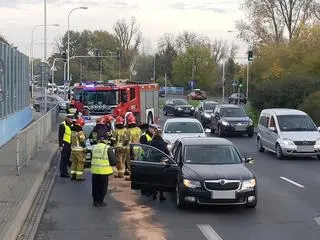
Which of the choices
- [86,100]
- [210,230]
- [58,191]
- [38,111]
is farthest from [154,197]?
[38,111]

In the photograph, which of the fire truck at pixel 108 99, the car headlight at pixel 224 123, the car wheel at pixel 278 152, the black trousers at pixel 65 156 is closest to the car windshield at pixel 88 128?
the black trousers at pixel 65 156

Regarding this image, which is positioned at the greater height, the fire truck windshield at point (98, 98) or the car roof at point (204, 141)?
the fire truck windshield at point (98, 98)

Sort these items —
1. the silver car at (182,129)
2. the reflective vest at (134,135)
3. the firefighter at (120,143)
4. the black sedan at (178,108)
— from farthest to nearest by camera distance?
the black sedan at (178,108) → the silver car at (182,129) → the reflective vest at (134,135) → the firefighter at (120,143)

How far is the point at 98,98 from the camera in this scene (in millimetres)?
31656

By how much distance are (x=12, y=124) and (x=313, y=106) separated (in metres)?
15.9

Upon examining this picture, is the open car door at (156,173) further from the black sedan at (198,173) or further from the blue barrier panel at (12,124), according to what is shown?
the blue barrier panel at (12,124)

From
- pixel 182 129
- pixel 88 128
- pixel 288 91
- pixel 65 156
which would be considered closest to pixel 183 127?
pixel 182 129

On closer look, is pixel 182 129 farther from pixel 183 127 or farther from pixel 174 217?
pixel 174 217

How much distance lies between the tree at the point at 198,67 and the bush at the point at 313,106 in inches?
2863

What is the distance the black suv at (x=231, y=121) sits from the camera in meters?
32.8

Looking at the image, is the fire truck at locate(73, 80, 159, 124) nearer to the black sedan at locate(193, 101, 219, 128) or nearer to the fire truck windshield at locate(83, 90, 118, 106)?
the fire truck windshield at locate(83, 90, 118, 106)

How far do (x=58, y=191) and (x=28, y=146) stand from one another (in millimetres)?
4991

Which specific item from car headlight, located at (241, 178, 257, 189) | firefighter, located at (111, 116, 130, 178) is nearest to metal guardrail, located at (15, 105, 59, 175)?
firefighter, located at (111, 116, 130, 178)

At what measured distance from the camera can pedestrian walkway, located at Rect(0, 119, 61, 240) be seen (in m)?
10.4
